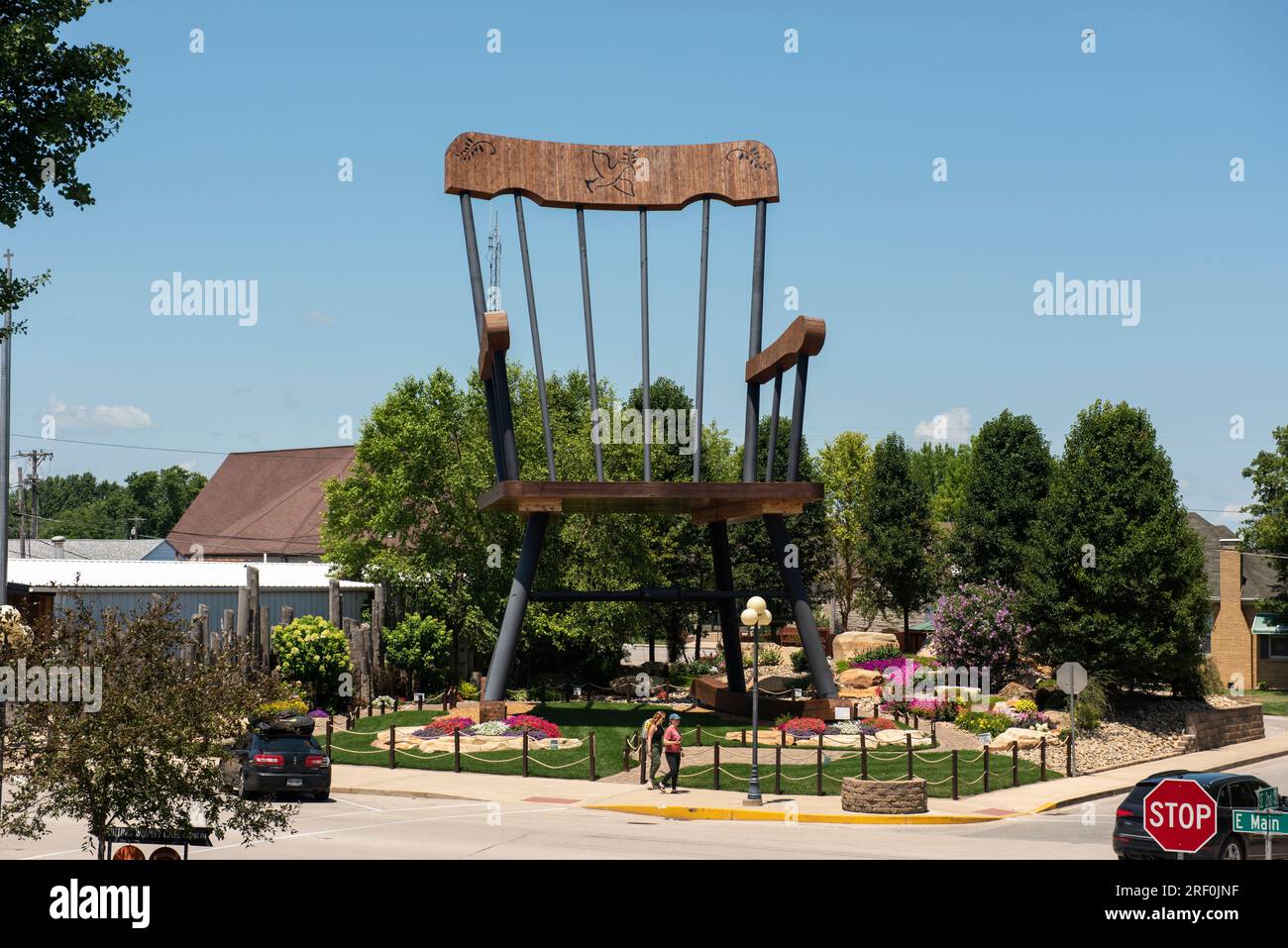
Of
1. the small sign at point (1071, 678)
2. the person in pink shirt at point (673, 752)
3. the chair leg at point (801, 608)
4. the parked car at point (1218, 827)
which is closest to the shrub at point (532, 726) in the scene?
the person in pink shirt at point (673, 752)

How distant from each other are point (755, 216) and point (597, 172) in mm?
3976

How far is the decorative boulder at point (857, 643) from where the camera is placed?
204 feet

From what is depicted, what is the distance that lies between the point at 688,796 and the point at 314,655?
16595 millimetres

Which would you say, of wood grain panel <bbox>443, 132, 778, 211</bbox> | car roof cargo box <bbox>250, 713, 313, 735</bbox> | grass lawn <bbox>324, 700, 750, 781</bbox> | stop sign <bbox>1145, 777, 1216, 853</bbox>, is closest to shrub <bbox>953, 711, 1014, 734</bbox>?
grass lawn <bbox>324, 700, 750, 781</bbox>

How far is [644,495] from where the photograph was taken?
31.4 m

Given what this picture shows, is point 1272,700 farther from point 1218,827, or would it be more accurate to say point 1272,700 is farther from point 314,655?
point 1218,827

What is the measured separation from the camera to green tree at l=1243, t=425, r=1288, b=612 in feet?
205

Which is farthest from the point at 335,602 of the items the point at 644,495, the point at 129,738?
the point at 129,738

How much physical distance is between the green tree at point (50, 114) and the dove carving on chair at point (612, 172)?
52.9 ft

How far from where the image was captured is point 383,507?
47.3 metres

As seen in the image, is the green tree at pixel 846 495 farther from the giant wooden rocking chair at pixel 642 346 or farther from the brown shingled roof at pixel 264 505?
the giant wooden rocking chair at pixel 642 346
